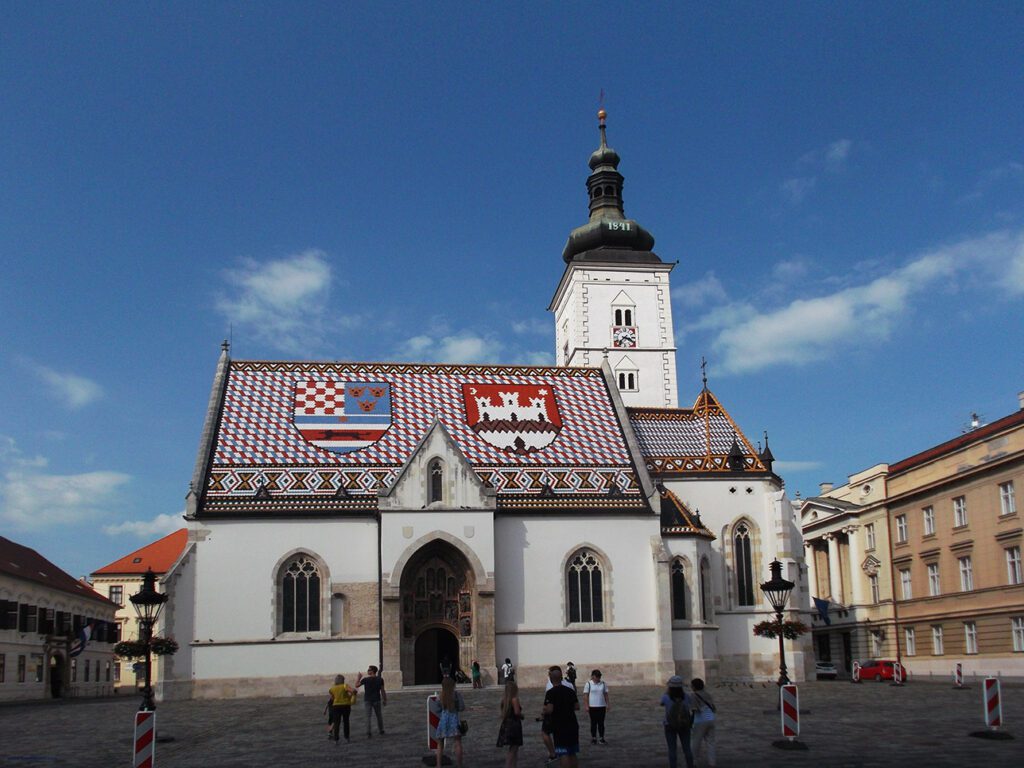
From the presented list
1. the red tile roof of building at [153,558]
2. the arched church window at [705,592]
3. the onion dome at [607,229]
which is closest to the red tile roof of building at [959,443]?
the arched church window at [705,592]

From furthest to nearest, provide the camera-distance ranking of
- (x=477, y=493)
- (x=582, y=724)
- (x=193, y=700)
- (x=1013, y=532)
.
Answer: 1. (x=1013, y=532)
2. (x=477, y=493)
3. (x=193, y=700)
4. (x=582, y=724)

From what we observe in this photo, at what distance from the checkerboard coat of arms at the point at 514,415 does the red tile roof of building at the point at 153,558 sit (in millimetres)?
40252

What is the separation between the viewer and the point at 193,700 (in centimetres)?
3872

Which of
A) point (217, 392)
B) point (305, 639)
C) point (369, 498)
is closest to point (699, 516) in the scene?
point (369, 498)

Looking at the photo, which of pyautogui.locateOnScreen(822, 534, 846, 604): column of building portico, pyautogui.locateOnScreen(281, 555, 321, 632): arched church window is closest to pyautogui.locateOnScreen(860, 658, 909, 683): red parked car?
pyautogui.locateOnScreen(822, 534, 846, 604): column of building portico

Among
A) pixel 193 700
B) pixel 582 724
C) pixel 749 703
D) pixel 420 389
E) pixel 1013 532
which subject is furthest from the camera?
pixel 420 389

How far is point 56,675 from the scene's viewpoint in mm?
57531

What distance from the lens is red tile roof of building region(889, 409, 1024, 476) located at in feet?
151

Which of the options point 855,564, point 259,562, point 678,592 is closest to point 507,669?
point 678,592

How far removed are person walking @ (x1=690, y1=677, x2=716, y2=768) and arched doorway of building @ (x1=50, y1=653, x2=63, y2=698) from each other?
48.8m

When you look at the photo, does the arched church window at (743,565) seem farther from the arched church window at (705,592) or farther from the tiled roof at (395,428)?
the tiled roof at (395,428)

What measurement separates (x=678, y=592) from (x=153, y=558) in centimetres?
5210

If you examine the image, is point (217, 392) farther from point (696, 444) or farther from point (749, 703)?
point (749, 703)

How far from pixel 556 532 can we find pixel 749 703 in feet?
42.1
